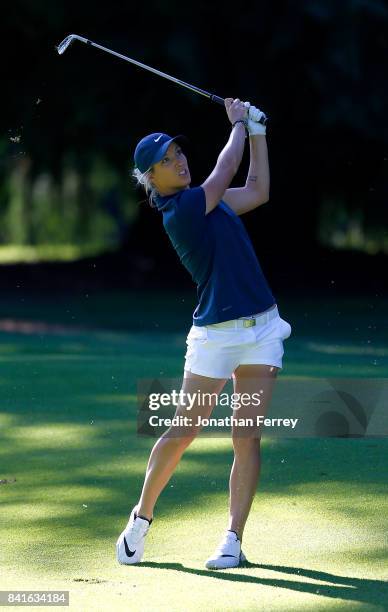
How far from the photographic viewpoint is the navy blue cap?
16.9 ft

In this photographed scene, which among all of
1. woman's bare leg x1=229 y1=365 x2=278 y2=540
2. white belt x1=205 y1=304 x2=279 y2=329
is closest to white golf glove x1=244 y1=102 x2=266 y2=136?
white belt x1=205 y1=304 x2=279 y2=329

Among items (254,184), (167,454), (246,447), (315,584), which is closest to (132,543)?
(167,454)

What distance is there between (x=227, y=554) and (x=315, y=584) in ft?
1.42

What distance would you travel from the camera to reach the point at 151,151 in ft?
17.0

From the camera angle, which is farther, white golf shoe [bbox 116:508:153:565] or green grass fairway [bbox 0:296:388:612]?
white golf shoe [bbox 116:508:153:565]

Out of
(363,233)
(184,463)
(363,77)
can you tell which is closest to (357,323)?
(363,77)

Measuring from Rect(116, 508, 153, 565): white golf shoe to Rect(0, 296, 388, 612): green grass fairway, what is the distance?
0.18 feet

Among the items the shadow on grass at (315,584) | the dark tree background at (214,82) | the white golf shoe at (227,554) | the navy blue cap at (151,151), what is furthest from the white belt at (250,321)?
the dark tree background at (214,82)

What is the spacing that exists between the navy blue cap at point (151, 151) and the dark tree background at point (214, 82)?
12.3m

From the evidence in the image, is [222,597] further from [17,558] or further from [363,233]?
[363,233]

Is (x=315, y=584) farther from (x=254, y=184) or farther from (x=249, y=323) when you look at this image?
(x=254, y=184)

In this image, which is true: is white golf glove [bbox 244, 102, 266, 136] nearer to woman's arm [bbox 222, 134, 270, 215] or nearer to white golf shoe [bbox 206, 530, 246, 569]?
woman's arm [bbox 222, 134, 270, 215]

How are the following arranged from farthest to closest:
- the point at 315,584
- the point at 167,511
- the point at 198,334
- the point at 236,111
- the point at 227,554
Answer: the point at 167,511 < the point at 236,111 < the point at 198,334 < the point at 227,554 < the point at 315,584

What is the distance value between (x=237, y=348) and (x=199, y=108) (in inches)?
559
